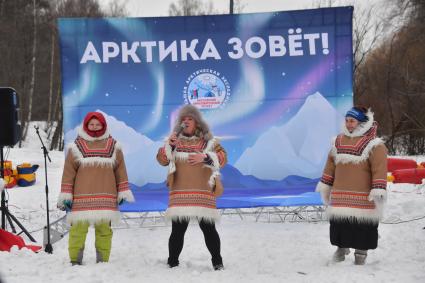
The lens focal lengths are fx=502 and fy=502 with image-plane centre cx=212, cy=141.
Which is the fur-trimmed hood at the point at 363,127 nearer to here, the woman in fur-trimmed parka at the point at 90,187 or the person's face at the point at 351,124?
the person's face at the point at 351,124

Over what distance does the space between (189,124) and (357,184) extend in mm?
1532

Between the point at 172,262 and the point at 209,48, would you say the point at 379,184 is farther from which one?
the point at 209,48

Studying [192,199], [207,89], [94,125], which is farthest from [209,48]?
[192,199]

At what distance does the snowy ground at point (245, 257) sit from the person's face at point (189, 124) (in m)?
1.16

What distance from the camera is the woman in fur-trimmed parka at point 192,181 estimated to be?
419 centimetres

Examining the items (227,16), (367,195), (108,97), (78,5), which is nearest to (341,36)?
(227,16)

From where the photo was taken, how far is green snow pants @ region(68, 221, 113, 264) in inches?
168

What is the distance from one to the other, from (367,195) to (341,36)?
95.8 inches

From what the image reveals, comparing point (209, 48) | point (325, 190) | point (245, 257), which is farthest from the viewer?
point (209, 48)

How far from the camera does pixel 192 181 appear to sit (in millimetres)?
4223

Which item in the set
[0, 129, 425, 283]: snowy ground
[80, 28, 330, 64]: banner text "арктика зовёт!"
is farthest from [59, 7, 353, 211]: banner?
[0, 129, 425, 283]: snowy ground

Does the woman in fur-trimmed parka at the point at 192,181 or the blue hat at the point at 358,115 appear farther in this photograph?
the blue hat at the point at 358,115

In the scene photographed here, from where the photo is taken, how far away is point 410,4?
1856cm

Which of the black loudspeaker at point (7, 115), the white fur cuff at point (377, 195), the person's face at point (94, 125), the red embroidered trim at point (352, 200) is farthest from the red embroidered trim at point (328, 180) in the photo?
the black loudspeaker at point (7, 115)
